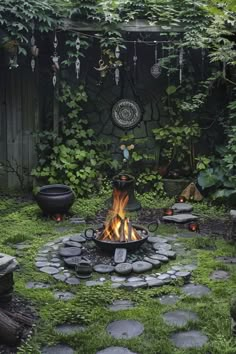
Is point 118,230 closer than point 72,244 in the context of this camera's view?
Yes

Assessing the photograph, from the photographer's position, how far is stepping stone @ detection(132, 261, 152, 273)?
426 centimetres

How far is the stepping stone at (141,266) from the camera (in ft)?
14.0

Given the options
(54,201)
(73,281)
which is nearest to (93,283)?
(73,281)

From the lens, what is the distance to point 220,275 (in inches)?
168

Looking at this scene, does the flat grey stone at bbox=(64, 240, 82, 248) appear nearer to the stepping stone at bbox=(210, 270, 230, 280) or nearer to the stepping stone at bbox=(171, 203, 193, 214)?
the stepping stone at bbox=(210, 270, 230, 280)

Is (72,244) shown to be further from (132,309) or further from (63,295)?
(132,309)

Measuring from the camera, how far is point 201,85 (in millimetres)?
7047

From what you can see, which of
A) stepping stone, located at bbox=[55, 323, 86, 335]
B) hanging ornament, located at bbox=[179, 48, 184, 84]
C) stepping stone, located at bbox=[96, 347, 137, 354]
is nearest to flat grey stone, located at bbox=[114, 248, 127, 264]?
stepping stone, located at bbox=[55, 323, 86, 335]

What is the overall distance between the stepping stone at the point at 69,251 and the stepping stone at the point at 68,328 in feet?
4.30

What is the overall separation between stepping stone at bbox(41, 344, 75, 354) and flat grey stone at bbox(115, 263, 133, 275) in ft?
4.06

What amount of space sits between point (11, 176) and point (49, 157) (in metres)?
0.82

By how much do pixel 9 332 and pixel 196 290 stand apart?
162 centimetres

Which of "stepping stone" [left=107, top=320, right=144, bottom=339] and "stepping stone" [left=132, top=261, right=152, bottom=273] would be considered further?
"stepping stone" [left=132, top=261, right=152, bottom=273]

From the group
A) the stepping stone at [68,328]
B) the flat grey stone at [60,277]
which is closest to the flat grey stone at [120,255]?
the flat grey stone at [60,277]
